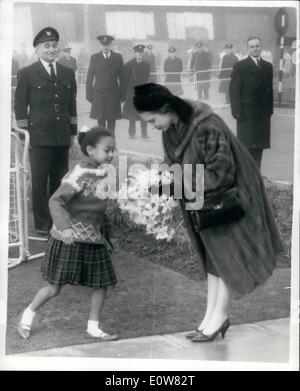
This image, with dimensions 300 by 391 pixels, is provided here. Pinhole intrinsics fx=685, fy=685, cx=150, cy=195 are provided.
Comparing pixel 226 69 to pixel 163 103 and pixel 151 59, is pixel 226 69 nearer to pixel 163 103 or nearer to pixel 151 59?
pixel 151 59

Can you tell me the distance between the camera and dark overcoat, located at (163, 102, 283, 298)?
3.38m

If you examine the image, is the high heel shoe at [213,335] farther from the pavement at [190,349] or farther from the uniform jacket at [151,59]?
the uniform jacket at [151,59]

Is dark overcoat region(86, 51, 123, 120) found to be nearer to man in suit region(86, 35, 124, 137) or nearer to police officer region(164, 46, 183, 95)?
man in suit region(86, 35, 124, 137)

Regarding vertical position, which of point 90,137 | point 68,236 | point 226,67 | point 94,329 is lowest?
point 94,329

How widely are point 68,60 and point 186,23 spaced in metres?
0.67

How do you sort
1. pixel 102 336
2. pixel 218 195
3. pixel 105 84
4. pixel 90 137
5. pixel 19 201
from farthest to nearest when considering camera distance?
pixel 19 201, pixel 105 84, pixel 102 336, pixel 90 137, pixel 218 195

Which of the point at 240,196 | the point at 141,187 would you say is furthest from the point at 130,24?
the point at 240,196

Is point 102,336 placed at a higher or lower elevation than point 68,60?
lower

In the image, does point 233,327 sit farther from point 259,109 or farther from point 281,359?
point 259,109

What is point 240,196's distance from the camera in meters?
3.46

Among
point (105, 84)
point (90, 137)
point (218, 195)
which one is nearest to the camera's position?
point (218, 195)

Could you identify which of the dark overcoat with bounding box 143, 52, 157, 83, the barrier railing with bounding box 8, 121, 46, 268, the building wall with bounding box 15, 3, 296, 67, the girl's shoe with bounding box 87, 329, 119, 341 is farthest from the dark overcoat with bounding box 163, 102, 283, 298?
the barrier railing with bounding box 8, 121, 46, 268

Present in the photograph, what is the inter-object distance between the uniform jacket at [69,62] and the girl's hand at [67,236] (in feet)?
2.95

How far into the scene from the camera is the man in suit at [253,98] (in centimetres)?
369
